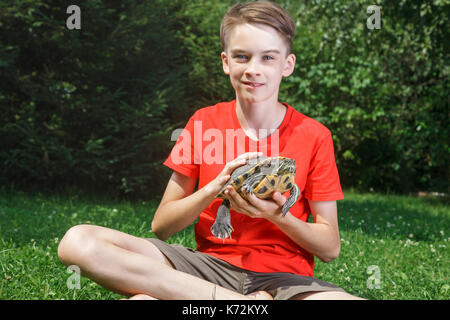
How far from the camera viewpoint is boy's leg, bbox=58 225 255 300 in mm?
2248

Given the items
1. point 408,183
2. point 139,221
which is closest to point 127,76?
point 139,221

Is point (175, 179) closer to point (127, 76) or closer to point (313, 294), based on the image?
point (313, 294)

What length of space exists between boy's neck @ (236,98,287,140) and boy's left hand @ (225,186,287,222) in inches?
20.1

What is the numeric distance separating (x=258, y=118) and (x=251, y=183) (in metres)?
0.62

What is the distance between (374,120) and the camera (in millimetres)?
10906

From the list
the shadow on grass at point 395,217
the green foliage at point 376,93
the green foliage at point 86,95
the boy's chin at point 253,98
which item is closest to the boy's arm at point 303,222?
the boy's chin at point 253,98

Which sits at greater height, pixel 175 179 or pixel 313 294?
pixel 175 179

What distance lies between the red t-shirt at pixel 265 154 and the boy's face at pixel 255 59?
26cm

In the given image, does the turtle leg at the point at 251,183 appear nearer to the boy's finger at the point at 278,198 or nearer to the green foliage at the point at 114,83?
the boy's finger at the point at 278,198

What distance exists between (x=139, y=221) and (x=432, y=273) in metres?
3.20

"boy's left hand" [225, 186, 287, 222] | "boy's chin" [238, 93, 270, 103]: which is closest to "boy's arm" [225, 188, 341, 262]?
"boy's left hand" [225, 186, 287, 222]

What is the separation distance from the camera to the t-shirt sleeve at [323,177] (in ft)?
8.57

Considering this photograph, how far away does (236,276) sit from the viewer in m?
2.45

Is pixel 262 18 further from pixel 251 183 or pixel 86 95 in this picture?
pixel 86 95
